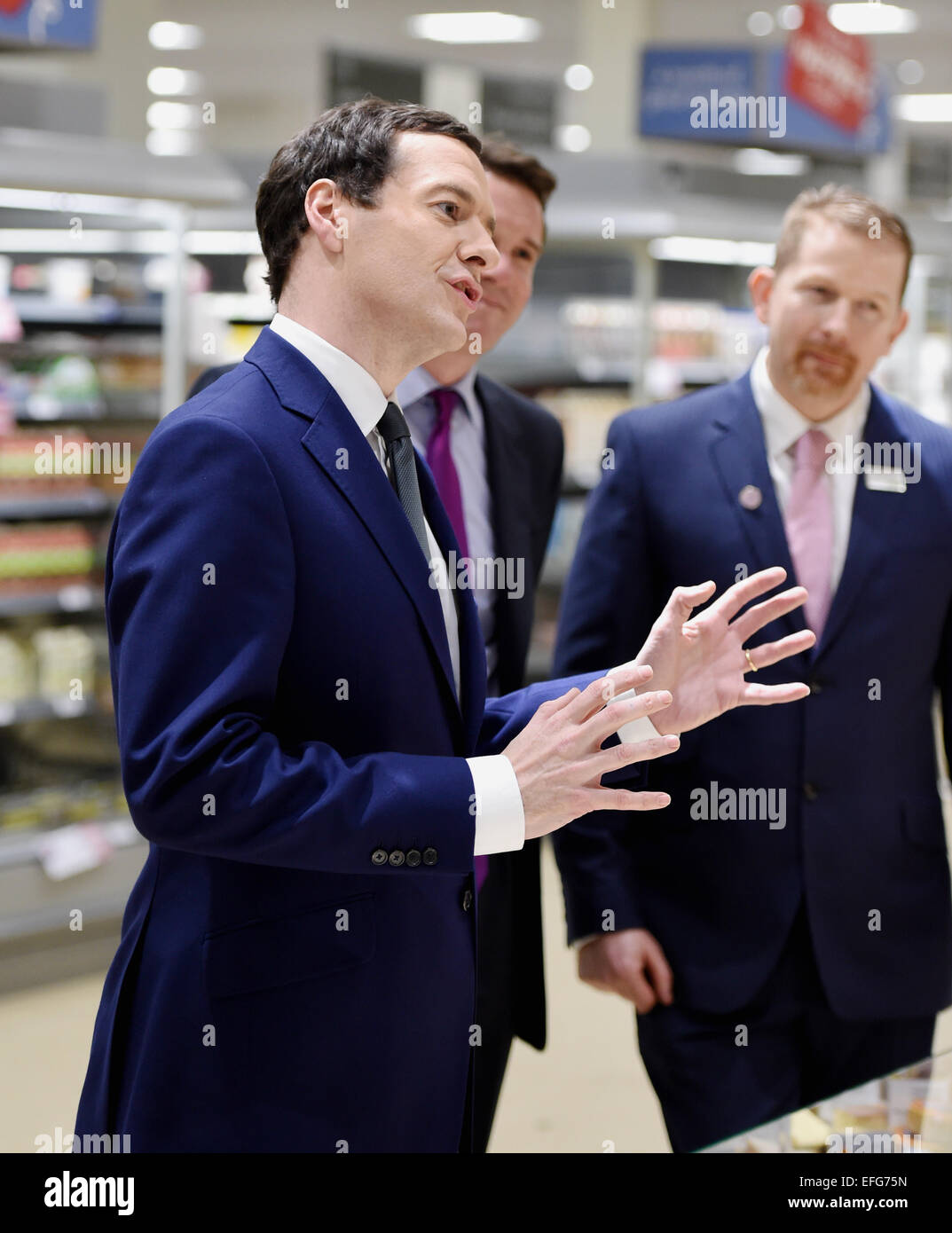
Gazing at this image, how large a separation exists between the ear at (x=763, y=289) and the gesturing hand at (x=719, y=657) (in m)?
0.84

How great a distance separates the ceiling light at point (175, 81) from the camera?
14.8 meters

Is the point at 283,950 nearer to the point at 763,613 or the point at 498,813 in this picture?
the point at 498,813

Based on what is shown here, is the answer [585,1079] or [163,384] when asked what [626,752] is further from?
[163,384]

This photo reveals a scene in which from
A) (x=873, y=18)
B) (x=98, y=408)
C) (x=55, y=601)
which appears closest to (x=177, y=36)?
(x=873, y=18)

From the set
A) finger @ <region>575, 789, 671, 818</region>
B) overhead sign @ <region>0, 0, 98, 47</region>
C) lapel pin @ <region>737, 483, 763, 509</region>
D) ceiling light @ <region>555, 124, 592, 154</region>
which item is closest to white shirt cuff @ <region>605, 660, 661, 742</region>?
finger @ <region>575, 789, 671, 818</region>

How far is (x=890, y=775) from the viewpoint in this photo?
2.29m

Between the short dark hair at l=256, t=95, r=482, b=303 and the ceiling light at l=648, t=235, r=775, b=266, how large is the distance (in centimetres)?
512

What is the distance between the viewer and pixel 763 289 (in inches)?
94.7

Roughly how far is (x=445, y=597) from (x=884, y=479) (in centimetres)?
97

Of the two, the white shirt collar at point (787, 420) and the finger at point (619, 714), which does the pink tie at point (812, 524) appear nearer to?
the white shirt collar at point (787, 420)
